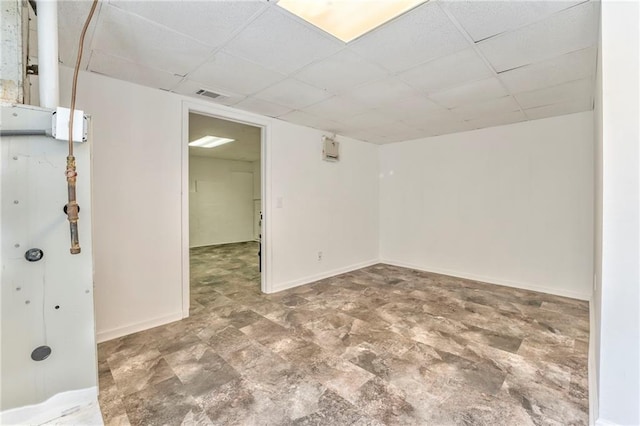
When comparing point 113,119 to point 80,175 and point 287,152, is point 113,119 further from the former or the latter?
point 287,152

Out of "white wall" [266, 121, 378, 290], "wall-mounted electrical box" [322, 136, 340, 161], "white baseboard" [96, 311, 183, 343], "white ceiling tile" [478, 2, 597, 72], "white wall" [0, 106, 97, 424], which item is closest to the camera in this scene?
"white wall" [0, 106, 97, 424]

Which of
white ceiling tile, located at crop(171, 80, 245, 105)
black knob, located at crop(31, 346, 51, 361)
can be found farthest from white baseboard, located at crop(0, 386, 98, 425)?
white ceiling tile, located at crop(171, 80, 245, 105)

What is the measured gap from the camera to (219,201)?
26.3 feet

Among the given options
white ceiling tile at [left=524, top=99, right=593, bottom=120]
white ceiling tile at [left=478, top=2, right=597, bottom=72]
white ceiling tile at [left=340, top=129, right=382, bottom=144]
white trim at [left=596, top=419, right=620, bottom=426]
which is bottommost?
white trim at [left=596, top=419, right=620, bottom=426]

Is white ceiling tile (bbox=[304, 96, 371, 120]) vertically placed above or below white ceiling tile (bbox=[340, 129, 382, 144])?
below

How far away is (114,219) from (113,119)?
899mm

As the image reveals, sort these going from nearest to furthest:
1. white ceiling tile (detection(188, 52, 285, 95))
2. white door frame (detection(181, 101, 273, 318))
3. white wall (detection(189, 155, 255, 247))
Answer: white ceiling tile (detection(188, 52, 285, 95)) → white door frame (detection(181, 101, 273, 318)) → white wall (detection(189, 155, 255, 247))

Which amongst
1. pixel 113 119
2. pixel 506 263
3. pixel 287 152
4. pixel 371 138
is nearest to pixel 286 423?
pixel 113 119

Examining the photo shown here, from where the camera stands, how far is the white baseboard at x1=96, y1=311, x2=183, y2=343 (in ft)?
8.27

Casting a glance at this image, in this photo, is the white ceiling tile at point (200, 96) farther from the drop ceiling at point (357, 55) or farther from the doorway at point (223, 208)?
the doorway at point (223, 208)

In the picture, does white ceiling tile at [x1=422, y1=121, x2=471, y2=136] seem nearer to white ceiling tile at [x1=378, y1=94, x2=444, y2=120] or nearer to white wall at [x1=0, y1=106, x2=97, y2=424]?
white ceiling tile at [x1=378, y1=94, x2=444, y2=120]

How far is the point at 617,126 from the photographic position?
1372 mm

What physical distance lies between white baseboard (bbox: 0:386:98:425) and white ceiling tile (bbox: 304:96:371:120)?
3009 millimetres

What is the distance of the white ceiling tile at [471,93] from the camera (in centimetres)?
273
